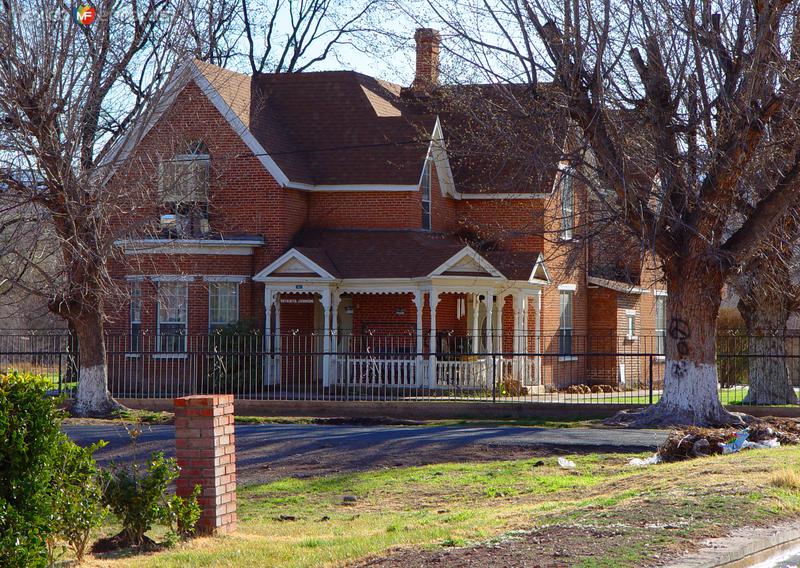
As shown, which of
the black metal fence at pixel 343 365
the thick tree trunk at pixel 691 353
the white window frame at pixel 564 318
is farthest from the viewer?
the white window frame at pixel 564 318

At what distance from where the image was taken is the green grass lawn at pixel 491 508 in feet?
28.1

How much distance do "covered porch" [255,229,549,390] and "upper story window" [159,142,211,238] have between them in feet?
7.47

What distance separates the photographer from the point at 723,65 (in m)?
17.5

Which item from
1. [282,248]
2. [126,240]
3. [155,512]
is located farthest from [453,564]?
[282,248]

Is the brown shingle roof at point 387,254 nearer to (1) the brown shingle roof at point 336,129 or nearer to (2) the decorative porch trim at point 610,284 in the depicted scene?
(1) the brown shingle roof at point 336,129

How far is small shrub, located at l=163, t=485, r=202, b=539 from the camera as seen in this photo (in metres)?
9.18

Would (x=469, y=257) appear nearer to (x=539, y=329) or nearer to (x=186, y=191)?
(x=539, y=329)

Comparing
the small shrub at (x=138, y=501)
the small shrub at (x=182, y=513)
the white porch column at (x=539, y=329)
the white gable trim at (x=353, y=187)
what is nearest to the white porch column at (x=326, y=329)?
the white gable trim at (x=353, y=187)

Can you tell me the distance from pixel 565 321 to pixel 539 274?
3.99 metres

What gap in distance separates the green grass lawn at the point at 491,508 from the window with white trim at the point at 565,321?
1670 cm

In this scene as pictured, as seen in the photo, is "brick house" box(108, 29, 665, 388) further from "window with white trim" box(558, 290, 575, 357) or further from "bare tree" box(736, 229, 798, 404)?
"bare tree" box(736, 229, 798, 404)

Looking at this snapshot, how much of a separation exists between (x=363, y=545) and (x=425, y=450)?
7265mm

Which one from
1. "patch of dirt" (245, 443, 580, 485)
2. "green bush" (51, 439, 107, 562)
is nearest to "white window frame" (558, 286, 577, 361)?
"patch of dirt" (245, 443, 580, 485)

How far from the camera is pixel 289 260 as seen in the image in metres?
27.1
